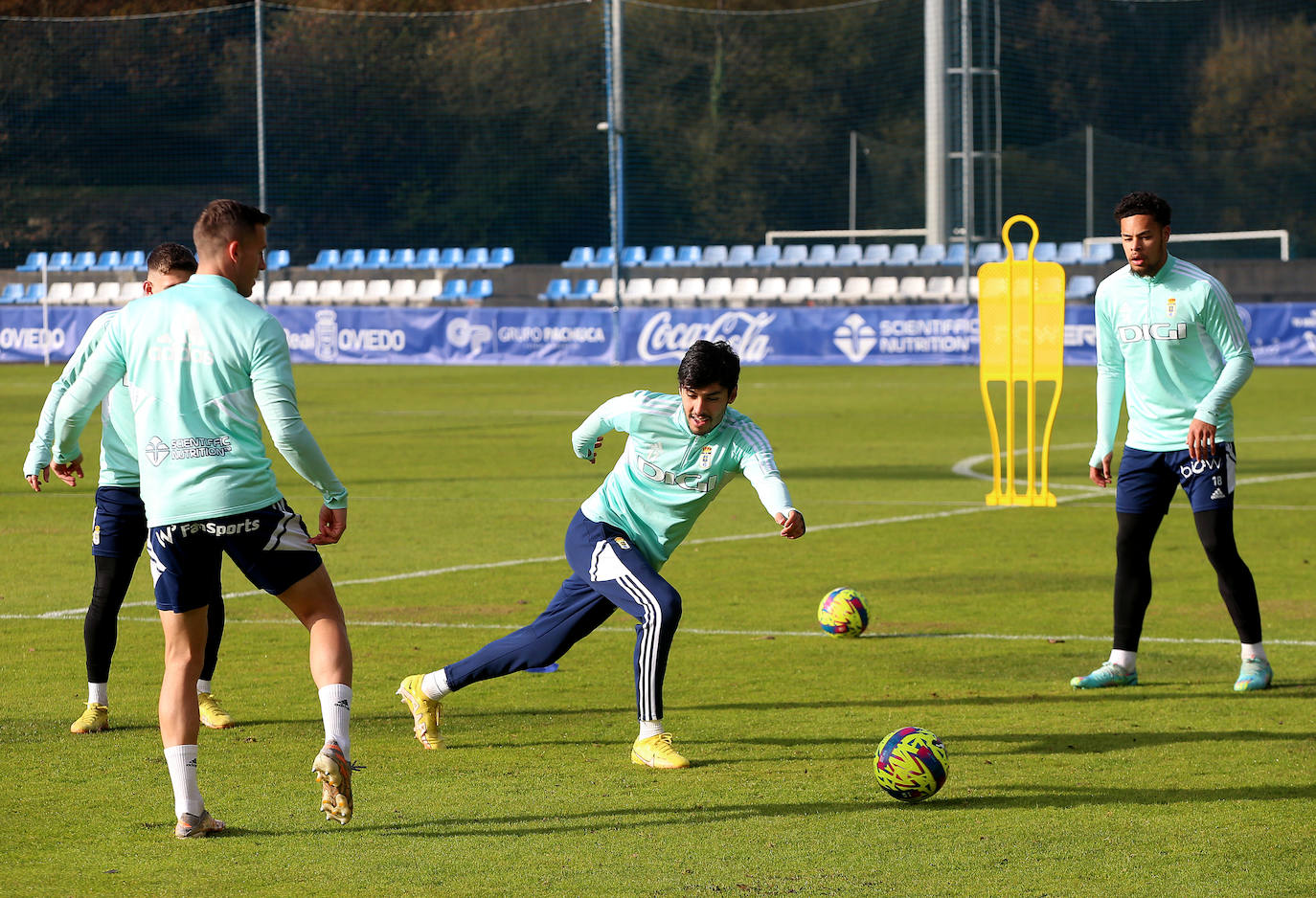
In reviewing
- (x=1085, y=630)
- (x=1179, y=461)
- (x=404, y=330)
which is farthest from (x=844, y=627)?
(x=404, y=330)

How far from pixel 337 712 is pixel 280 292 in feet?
137

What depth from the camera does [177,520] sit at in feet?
17.2

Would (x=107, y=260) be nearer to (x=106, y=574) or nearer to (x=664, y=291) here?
(x=664, y=291)

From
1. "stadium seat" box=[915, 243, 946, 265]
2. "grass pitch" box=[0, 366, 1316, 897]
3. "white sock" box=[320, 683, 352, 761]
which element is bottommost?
"grass pitch" box=[0, 366, 1316, 897]

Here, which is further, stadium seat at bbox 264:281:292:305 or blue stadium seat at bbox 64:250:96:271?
blue stadium seat at bbox 64:250:96:271

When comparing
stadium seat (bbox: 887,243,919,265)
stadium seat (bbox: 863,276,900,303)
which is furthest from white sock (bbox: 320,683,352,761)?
stadium seat (bbox: 887,243,919,265)

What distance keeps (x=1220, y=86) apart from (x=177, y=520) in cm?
5118

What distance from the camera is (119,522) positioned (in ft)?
22.0

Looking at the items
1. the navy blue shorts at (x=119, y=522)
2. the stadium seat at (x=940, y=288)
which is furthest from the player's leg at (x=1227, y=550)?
the stadium seat at (x=940, y=288)

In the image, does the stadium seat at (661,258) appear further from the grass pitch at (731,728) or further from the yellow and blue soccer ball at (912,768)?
the yellow and blue soccer ball at (912,768)

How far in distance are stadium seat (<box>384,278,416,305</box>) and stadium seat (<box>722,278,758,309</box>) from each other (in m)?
7.93

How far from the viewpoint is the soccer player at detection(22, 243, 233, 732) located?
21.5 ft

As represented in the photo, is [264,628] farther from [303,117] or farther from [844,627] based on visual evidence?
[303,117]

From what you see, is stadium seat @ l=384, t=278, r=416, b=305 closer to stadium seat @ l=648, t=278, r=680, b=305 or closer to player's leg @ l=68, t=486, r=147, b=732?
stadium seat @ l=648, t=278, r=680, b=305
